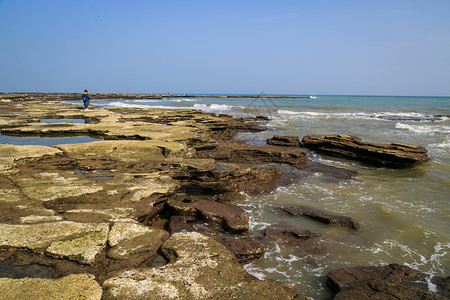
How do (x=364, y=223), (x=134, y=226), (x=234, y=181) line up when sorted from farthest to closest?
(x=234, y=181)
(x=364, y=223)
(x=134, y=226)

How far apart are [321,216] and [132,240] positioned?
3.20 metres

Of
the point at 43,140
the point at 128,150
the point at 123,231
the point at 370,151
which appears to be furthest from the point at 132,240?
the point at 43,140

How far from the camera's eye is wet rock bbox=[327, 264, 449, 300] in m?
2.68

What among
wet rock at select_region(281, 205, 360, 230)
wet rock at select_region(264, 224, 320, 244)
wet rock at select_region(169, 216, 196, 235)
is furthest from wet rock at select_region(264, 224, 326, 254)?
wet rock at select_region(169, 216, 196, 235)

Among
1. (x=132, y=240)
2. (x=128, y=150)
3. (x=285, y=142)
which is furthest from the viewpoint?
(x=285, y=142)

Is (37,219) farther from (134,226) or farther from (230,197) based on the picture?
(230,197)

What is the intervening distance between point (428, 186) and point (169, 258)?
22.7 ft

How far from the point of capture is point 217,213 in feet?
14.5

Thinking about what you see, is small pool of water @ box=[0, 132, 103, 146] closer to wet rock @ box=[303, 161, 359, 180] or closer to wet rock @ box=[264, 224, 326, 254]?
wet rock @ box=[303, 161, 359, 180]

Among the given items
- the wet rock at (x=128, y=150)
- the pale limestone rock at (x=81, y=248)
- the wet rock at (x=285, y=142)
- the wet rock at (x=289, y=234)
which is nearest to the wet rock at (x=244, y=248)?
the wet rock at (x=289, y=234)

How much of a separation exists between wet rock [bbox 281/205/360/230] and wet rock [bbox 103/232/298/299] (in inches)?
90.6

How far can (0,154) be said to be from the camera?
19.7ft

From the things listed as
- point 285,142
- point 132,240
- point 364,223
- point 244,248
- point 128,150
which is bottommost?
point 364,223

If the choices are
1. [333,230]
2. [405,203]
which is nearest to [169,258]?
[333,230]
